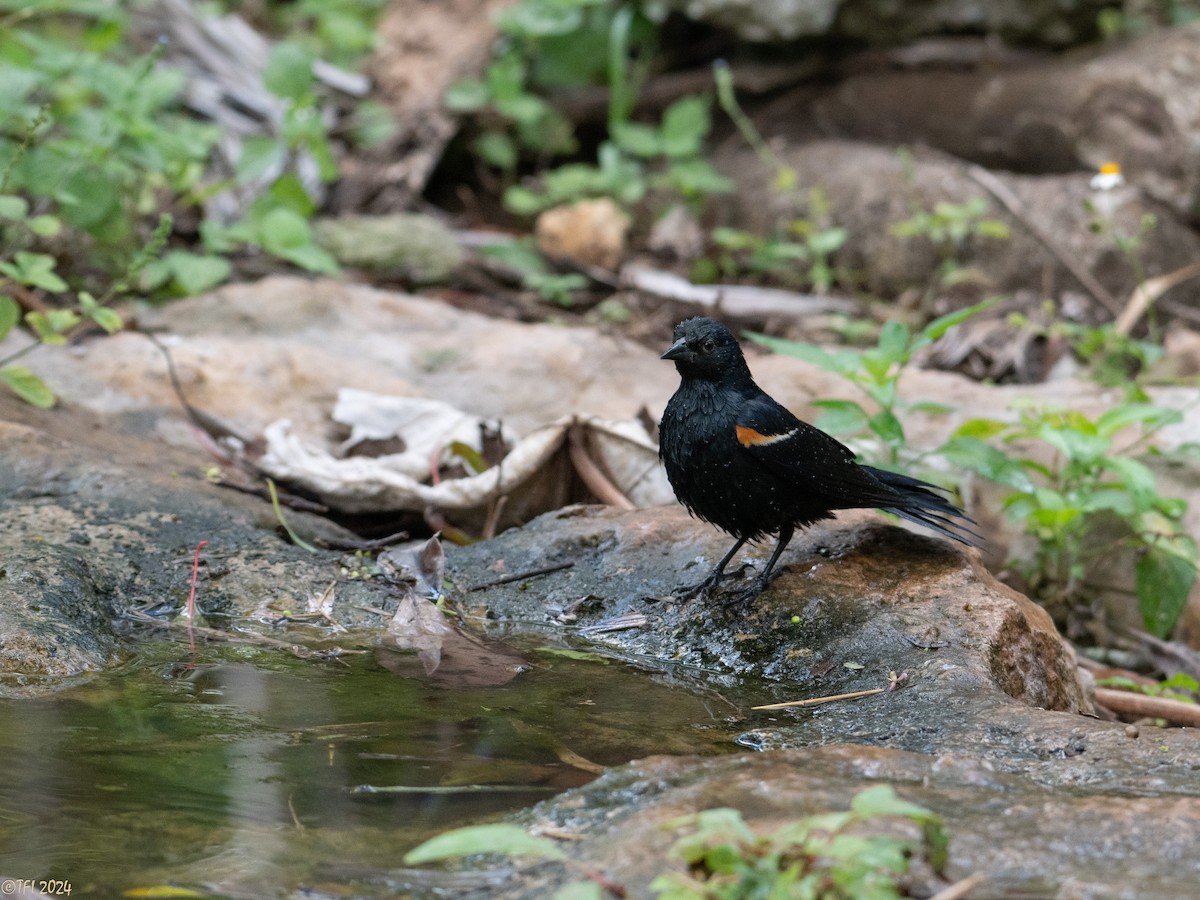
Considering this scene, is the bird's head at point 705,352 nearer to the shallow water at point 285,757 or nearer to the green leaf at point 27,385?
the shallow water at point 285,757

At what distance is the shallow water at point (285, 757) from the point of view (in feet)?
6.60

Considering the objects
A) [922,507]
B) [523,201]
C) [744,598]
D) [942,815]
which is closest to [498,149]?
[523,201]

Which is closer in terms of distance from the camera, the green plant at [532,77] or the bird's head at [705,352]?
the bird's head at [705,352]

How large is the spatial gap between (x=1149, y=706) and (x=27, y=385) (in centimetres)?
395

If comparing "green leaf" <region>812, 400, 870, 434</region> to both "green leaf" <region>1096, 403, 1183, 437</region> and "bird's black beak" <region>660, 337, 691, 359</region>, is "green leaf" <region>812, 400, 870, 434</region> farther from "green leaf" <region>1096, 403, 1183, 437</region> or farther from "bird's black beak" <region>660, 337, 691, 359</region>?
"green leaf" <region>1096, 403, 1183, 437</region>

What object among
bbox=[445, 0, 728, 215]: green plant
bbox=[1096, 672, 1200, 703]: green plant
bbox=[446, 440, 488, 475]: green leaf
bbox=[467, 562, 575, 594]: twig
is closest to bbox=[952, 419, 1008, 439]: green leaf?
bbox=[1096, 672, 1200, 703]: green plant

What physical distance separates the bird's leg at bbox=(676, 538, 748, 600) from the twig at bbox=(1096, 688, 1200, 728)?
4.50 ft

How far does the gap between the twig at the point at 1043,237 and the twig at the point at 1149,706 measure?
11.2 feet

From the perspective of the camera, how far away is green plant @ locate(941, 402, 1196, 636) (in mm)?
4145

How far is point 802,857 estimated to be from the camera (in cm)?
180

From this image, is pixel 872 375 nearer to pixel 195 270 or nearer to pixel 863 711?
pixel 863 711

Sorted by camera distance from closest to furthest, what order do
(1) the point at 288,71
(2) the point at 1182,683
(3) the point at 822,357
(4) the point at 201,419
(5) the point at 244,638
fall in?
(5) the point at 244,638, (2) the point at 1182,683, (3) the point at 822,357, (4) the point at 201,419, (1) the point at 288,71

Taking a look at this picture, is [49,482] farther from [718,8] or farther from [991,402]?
[718,8]

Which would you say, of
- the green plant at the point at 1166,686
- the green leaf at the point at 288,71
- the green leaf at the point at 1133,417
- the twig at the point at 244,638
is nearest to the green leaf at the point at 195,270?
the green leaf at the point at 288,71
